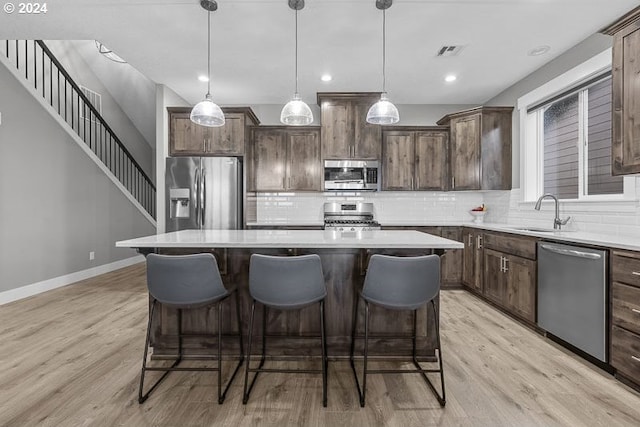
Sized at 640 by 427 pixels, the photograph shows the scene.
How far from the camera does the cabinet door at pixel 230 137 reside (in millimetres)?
4367

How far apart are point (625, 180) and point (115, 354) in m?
4.47

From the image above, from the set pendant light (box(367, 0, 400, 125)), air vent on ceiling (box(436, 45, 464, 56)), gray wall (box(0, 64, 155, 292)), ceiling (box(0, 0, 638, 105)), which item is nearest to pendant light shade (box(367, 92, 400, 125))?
pendant light (box(367, 0, 400, 125))

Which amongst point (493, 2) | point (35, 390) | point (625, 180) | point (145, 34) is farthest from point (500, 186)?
point (35, 390)

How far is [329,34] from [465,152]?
102 inches

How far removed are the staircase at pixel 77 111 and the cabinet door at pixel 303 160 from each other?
9.96 feet

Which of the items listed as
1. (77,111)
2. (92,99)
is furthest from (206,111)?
(92,99)

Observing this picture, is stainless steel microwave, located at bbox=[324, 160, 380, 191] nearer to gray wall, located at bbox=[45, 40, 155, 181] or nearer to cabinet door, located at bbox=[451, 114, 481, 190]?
cabinet door, located at bbox=[451, 114, 481, 190]

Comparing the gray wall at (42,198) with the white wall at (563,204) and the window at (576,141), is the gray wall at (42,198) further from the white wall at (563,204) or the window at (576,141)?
the window at (576,141)

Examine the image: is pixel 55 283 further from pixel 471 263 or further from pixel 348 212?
pixel 471 263

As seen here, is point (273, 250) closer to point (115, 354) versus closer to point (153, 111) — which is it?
point (115, 354)

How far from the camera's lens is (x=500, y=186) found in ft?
14.2

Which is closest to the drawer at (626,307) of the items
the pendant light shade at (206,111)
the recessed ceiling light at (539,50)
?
the recessed ceiling light at (539,50)

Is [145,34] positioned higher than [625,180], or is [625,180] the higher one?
[145,34]

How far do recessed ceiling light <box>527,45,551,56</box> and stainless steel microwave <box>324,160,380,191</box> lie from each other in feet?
7.08
